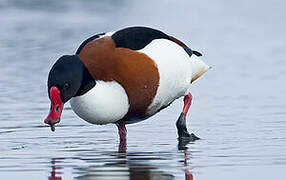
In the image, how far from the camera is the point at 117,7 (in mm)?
22000

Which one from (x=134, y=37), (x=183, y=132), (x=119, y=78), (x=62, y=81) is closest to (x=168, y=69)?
(x=134, y=37)

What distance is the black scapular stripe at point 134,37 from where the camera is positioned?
33.1 feet

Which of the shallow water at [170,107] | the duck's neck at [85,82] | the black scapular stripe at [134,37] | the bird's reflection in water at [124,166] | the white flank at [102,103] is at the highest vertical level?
the black scapular stripe at [134,37]

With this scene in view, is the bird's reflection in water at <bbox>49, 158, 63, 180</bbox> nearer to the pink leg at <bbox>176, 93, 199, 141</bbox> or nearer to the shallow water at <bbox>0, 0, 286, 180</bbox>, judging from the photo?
the shallow water at <bbox>0, 0, 286, 180</bbox>

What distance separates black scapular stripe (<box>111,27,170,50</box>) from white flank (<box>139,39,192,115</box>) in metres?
0.05

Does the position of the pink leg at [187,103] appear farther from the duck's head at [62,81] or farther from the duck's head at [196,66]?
the duck's head at [62,81]

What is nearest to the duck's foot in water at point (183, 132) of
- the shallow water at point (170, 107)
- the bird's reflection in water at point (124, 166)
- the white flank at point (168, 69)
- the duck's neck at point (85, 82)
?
the shallow water at point (170, 107)

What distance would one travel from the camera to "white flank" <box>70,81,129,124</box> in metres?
9.59

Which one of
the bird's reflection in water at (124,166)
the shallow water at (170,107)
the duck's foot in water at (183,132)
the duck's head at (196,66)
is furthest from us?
the duck's head at (196,66)

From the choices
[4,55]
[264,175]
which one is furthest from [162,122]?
[4,55]

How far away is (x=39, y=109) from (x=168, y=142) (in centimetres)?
271

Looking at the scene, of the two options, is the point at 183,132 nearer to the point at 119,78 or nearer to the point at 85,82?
the point at 119,78

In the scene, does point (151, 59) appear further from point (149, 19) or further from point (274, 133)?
point (149, 19)

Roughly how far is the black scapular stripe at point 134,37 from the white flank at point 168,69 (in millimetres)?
54
